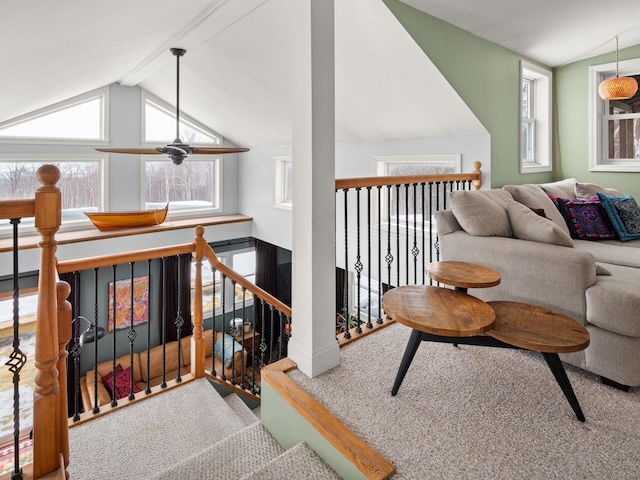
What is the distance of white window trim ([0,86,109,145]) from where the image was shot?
18.2 feet

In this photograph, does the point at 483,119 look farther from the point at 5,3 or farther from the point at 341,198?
the point at 5,3

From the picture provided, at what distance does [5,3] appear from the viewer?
2.00m

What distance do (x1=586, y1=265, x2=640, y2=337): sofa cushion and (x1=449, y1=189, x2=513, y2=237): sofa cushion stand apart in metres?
0.65

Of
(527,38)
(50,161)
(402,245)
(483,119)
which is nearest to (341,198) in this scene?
(402,245)

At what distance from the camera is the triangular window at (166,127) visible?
6688 mm

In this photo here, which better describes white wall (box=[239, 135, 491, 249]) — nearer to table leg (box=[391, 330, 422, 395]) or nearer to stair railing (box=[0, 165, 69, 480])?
table leg (box=[391, 330, 422, 395])

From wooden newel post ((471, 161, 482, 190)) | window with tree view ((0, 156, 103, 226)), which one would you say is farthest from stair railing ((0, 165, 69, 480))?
window with tree view ((0, 156, 103, 226))

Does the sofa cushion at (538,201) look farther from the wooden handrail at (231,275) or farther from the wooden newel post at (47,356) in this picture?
the wooden newel post at (47,356)

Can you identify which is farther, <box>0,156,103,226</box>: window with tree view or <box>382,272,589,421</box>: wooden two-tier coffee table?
<box>0,156,103,226</box>: window with tree view

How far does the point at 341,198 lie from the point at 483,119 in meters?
2.14

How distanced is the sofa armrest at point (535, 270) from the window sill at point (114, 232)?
15.3 ft

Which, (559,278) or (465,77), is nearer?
(559,278)

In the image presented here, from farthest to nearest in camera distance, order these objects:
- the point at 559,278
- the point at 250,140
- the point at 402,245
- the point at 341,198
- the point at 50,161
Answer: the point at 250,140 < the point at 50,161 < the point at 341,198 < the point at 402,245 < the point at 559,278

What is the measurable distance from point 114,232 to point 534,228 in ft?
18.7
